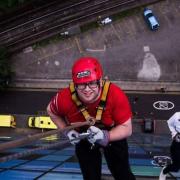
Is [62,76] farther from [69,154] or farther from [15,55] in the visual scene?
[69,154]

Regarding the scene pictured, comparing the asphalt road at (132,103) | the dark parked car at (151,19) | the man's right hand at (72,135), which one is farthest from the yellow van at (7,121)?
the man's right hand at (72,135)

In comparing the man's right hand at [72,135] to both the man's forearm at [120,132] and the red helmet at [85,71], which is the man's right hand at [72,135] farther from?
the red helmet at [85,71]

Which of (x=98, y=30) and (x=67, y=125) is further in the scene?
(x=98, y=30)

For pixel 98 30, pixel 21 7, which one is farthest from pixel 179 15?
pixel 21 7

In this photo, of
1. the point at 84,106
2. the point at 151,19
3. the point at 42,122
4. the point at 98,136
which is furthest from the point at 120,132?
the point at 151,19

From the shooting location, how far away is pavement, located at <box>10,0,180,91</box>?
31.6 m

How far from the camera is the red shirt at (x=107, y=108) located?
25.6ft

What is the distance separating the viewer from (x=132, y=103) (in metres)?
31.2

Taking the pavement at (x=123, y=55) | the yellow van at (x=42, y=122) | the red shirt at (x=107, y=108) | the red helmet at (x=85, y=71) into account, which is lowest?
the yellow van at (x=42, y=122)

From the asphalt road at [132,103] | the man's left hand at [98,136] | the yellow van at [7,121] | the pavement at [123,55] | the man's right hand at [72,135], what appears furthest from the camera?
the yellow van at [7,121]

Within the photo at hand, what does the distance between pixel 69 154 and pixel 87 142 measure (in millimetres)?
11166

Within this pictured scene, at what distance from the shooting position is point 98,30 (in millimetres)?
32719

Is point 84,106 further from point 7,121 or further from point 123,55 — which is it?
point 7,121

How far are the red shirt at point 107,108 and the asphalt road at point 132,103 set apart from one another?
75.5ft
